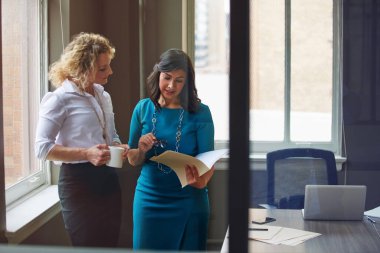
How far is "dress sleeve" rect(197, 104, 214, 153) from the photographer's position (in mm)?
2830

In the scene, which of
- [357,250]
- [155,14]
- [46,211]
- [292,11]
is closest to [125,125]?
[46,211]

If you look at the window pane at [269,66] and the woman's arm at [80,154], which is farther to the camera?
the window pane at [269,66]

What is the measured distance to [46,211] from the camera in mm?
3092

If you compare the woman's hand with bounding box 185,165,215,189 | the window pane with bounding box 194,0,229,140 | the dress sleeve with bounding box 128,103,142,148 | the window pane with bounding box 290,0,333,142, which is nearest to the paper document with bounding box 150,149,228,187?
the woman's hand with bounding box 185,165,215,189

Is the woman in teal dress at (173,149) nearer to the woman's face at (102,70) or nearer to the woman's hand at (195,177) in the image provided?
the woman's hand at (195,177)

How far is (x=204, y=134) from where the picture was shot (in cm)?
285

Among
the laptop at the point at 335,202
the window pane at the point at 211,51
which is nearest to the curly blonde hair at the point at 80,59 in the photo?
the window pane at the point at 211,51

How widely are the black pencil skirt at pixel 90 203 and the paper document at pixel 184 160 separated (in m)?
0.28

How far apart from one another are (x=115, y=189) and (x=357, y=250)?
1.18m

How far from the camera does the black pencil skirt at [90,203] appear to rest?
2.90m

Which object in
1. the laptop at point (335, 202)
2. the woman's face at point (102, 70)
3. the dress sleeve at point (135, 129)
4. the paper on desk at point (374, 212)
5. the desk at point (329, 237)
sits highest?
the woman's face at point (102, 70)

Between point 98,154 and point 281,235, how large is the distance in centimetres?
80

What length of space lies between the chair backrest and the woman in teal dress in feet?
1.84

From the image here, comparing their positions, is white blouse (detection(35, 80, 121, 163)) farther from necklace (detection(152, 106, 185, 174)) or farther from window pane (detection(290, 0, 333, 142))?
window pane (detection(290, 0, 333, 142))
